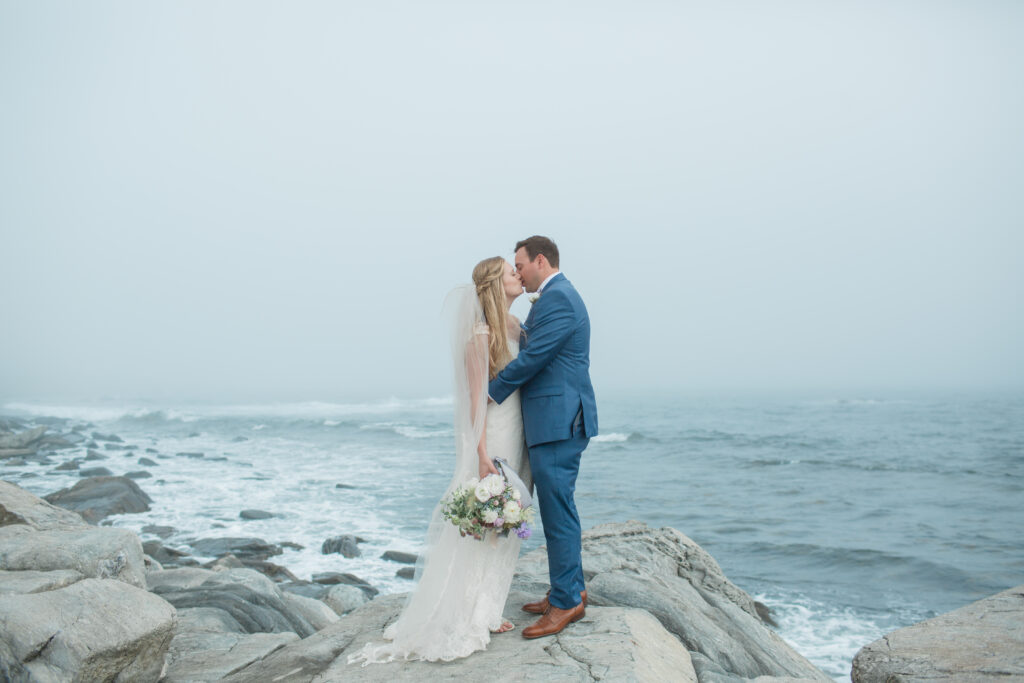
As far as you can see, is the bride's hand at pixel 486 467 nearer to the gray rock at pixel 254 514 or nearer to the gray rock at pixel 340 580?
the gray rock at pixel 340 580

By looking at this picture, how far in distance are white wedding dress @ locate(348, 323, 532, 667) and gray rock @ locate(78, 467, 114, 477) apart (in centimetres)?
1913

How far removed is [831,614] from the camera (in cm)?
973

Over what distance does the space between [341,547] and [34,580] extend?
26.6ft

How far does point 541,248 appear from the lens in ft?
15.2

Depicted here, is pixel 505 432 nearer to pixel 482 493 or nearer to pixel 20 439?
pixel 482 493

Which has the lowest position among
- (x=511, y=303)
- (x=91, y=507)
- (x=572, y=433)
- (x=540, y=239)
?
(x=91, y=507)

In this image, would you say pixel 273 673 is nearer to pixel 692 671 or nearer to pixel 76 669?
pixel 76 669

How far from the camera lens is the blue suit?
4.39 metres

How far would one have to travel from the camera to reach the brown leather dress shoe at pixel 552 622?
439cm

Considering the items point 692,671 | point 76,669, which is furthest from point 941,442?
point 76,669

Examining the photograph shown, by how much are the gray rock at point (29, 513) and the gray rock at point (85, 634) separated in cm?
274

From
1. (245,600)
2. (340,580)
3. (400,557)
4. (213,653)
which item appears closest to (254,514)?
(400,557)

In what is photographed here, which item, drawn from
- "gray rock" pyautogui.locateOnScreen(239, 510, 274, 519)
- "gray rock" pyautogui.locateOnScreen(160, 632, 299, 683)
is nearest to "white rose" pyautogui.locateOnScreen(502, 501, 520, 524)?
"gray rock" pyautogui.locateOnScreen(160, 632, 299, 683)

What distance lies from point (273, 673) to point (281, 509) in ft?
40.9
